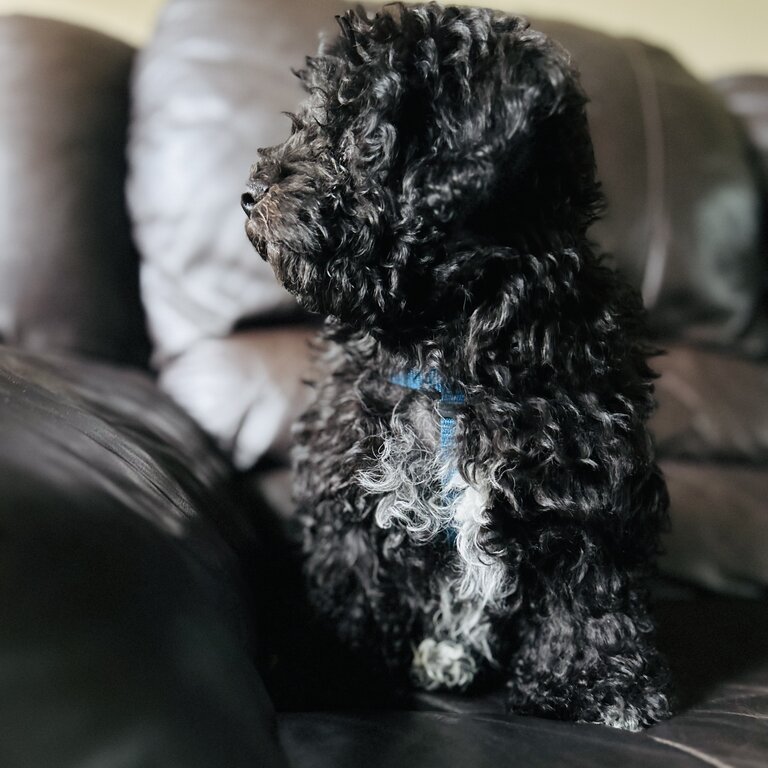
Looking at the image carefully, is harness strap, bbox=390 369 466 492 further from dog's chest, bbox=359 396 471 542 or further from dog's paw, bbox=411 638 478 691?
dog's paw, bbox=411 638 478 691

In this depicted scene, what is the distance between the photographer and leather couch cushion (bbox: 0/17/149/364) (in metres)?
1.54

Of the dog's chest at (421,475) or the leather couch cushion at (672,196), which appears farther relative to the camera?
the leather couch cushion at (672,196)

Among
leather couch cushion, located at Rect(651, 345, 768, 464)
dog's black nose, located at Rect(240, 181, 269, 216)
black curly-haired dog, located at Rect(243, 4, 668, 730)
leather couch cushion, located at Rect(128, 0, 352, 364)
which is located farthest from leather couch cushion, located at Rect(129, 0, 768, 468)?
dog's black nose, located at Rect(240, 181, 269, 216)

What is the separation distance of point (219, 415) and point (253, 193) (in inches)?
26.5

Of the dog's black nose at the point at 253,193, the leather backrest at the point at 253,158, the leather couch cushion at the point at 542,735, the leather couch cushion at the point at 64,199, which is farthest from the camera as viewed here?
the leather backrest at the point at 253,158

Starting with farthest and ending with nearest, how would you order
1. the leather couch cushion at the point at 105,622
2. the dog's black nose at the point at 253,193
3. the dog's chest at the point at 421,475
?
the dog's chest at the point at 421,475
the dog's black nose at the point at 253,193
the leather couch cushion at the point at 105,622

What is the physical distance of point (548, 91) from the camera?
2.96 ft

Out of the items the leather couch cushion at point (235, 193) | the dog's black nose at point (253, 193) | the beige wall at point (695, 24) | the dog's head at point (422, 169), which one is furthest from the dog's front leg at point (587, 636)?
the beige wall at point (695, 24)

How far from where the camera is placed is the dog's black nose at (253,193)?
0.99m

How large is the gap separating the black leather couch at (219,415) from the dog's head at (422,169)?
1.20 ft

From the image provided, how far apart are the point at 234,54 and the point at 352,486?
3.50ft

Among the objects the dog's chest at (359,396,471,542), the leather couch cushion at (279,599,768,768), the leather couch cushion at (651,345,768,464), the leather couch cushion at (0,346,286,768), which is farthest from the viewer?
the leather couch cushion at (651,345,768,464)

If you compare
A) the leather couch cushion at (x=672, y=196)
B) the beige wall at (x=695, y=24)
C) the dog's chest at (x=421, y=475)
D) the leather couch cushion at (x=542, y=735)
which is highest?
the beige wall at (x=695, y=24)

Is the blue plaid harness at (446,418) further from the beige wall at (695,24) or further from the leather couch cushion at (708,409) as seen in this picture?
the beige wall at (695,24)
